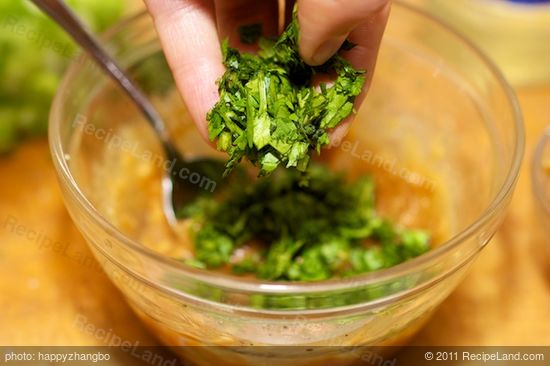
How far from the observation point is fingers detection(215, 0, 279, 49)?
1348 mm

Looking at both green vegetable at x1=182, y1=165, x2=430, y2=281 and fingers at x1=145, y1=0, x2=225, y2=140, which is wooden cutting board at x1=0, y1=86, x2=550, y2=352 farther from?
fingers at x1=145, y1=0, x2=225, y2=140

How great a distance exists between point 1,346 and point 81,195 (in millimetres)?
443

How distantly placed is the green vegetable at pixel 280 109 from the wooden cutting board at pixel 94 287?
0.52 meters

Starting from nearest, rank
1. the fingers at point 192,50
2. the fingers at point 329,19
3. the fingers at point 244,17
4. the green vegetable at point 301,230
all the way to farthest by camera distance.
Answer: the fingers at point 329,19 < the fingers at point 192,50 < the fingers at point 244,17 < the green vegetable at point 301,230

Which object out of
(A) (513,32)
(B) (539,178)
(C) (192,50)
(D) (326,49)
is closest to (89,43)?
(C) (192,50)

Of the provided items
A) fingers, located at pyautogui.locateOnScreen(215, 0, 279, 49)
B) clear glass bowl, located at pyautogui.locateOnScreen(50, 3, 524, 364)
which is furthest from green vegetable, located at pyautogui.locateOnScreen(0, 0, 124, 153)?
fingers, located at pyautogui.locateOnScreen(215, 0, 279, 49)

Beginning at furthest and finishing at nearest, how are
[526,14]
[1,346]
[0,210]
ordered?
[526,14] → [0,210] → [1,346]

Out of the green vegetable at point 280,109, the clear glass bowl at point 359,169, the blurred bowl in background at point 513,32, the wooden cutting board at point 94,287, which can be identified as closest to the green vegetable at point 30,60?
the wooden cutting board at point 94,287

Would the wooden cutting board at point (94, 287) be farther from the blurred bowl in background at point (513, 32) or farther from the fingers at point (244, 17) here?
the fingers at point (244, 17)

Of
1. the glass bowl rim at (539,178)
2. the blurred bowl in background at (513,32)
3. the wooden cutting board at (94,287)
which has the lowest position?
the wooden cutting board at (94,287)

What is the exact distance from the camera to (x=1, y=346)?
1.39m

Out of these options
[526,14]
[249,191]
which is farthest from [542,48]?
[249,191]

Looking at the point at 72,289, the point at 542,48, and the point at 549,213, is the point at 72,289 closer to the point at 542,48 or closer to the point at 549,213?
the point at 549,213

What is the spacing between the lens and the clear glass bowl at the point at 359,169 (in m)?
1.09
